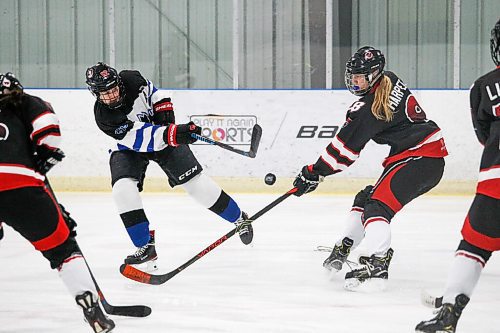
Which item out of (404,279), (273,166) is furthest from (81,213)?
(404,279)

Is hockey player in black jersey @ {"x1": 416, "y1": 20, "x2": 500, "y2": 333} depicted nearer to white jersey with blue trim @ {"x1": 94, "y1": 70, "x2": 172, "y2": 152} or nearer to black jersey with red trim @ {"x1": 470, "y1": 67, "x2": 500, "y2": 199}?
black jersey with red trim @ {"x1": 470, "y1": 67, "x2": 500, "y2": 199}

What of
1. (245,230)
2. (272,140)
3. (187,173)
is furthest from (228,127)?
(187,173)

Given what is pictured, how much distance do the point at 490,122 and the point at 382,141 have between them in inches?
40.3

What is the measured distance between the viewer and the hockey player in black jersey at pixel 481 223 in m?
2.01

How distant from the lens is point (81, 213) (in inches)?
198

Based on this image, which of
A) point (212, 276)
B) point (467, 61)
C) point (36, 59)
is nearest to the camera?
point (212, 276)

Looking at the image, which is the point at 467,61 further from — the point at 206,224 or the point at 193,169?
the point at 193,169

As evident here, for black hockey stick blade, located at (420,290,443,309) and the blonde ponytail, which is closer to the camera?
black hockey stick blade, located at (420,290,443,309)

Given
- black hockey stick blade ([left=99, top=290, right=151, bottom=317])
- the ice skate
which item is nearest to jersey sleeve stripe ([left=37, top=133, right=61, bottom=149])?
black hockey stick blade ([left=99, top=290, right=151, bottom=317])

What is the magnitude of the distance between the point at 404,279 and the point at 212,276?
0.80m

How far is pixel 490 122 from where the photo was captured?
6.90 feet

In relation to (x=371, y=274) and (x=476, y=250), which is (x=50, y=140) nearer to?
(x=476, y=250)

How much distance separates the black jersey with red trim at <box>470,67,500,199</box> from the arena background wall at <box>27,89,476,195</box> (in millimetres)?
3754

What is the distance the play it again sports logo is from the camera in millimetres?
5906
